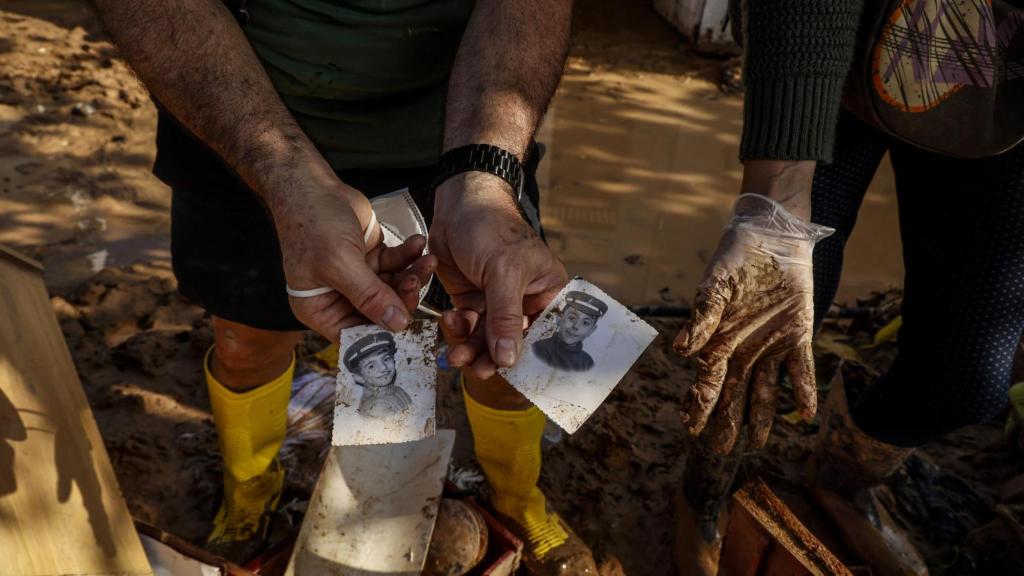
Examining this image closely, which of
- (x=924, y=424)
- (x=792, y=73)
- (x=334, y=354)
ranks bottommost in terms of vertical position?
(x=334, y=354)

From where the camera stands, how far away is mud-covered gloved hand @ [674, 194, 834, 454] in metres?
1.52

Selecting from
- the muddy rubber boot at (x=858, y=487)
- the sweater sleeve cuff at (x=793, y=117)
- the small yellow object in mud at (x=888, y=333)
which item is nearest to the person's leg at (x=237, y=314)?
Result: the sweater sleeve cuff at (x=793, y=117)

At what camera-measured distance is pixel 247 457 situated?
212 cm

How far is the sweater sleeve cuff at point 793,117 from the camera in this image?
1.54 meters

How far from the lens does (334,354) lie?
110 inches

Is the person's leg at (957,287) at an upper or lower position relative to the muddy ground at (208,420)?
upper

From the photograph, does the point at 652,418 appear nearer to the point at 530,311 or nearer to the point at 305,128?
the point at 530,311

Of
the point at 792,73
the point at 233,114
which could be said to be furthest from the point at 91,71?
the point at 792,73

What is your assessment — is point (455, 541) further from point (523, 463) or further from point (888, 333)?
point (888, 333)

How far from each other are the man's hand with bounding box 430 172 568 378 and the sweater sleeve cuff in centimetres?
53

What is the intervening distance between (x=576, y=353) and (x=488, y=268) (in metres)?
0.29

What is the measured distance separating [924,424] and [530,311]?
42.4 inches

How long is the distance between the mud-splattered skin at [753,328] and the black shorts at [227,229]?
59cm

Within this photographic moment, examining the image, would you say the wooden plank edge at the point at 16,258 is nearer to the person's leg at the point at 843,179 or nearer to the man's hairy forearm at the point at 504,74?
the man's hairy forearm at the point at 504,74
